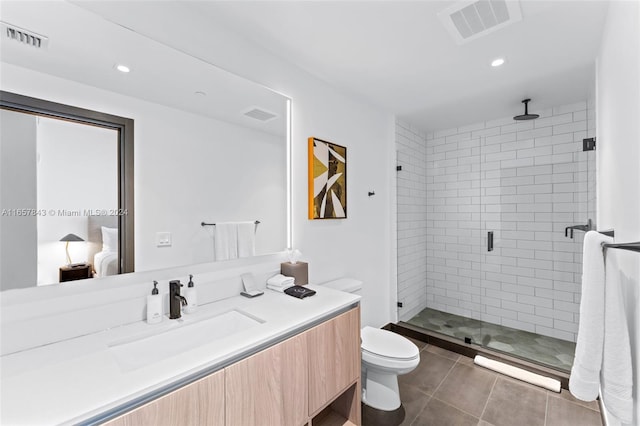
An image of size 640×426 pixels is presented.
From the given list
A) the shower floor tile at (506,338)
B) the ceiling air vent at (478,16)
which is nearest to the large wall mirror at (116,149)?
the ceiling air vent at (478,16)

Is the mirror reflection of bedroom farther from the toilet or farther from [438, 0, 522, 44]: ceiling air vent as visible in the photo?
[438, 0, 522, 44]: ceiling air vent

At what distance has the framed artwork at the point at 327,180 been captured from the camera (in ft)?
7.01

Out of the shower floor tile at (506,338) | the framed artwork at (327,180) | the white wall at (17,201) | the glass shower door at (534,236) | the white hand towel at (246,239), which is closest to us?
the white wall at (17,201)

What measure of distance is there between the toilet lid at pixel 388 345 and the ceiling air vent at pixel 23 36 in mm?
2285

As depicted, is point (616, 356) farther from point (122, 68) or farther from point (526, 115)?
point (526, 115)

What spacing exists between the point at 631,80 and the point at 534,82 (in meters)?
1.64

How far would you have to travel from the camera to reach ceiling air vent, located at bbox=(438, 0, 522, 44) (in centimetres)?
150

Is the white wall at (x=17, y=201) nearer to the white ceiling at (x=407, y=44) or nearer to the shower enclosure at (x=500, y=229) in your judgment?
the white ceiling at (x=407, y=44)

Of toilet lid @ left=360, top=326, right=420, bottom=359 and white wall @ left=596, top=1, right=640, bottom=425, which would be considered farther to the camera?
toilet lid @ left=360, top=326, right=420, bottom=359

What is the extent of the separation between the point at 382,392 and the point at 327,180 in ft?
5.19

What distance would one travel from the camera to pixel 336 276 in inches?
93.1

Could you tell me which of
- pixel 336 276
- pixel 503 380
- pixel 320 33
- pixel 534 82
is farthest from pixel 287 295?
pixel 534 82

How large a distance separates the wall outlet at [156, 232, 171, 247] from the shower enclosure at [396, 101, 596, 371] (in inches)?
94.7

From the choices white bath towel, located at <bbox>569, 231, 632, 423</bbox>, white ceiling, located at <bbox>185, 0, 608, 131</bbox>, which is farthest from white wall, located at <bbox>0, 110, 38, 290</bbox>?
white bath towel, located at <bbox>569, 231, 632, 423</bbox>
